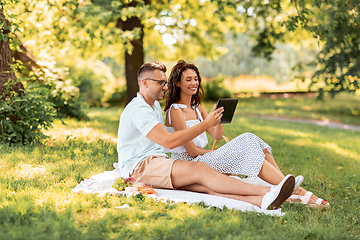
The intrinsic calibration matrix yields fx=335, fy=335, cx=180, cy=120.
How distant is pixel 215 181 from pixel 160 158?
0.68 meters

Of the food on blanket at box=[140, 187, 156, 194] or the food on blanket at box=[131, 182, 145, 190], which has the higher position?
the food on blanket at box=[131, 182, 145, 190]

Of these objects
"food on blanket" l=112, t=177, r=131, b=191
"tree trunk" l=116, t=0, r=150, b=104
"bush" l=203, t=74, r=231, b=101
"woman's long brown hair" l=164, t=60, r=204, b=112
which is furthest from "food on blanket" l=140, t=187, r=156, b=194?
"bush" l=203, t=74, r=231, b=101

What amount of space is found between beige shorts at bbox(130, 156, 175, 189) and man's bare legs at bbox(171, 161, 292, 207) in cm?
8

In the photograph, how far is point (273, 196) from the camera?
344 cm

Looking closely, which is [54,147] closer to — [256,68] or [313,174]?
[313,174]

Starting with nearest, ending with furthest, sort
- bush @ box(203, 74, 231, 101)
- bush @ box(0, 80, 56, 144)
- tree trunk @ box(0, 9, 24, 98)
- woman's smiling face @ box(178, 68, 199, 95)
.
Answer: woman's smiling face @ box(178, 68, 199, 95)
bush @ box(0, 80, 56, 144)
tree trunk @ box(0, 9, 24, 98)
bush @ box(203, 74, 231, 101)

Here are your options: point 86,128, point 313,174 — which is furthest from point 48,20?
point 313,174

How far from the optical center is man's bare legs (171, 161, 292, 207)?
3664 mm

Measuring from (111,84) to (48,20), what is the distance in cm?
748

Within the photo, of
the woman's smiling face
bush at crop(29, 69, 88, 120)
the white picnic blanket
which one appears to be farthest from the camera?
bush at crop(29, 69, 88, 120)

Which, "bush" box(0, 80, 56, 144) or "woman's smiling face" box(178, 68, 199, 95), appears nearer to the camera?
"woman's smiling face" box(178, 68, 199, 95)

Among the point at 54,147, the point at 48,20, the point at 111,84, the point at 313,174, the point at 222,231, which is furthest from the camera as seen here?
the point at 111,84

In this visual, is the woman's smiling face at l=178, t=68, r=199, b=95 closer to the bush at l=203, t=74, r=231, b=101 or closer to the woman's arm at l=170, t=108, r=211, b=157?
the woman's arm at l=170, t=108, r=211, b=157

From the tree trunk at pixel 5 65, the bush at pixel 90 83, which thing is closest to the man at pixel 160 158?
the tree trunk at pixel 5 65
